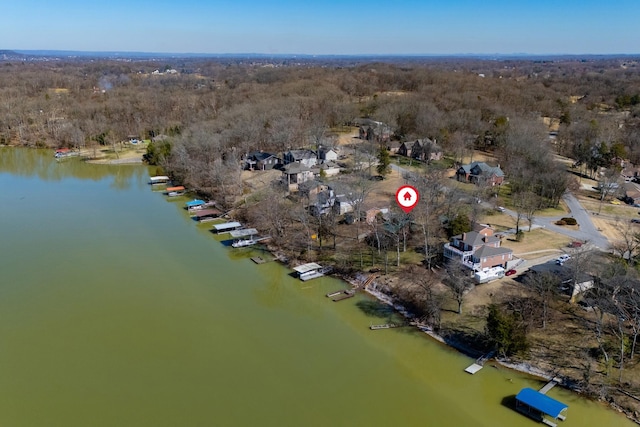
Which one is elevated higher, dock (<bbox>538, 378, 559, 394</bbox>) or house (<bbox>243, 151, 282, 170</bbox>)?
house (<bbox>243, 151, 282, 170</bbox>)

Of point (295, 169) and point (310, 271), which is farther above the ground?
point (295, 169)

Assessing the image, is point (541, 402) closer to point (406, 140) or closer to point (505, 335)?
point (505, 335)

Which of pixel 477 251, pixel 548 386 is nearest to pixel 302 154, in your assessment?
pixel 477 251

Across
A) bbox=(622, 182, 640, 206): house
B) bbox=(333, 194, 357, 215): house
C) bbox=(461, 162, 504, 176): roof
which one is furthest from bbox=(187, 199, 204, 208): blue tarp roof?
bbox=(622, 182, 640, 206): house

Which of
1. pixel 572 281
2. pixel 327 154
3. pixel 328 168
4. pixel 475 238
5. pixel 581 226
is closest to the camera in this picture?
pixel 572 281

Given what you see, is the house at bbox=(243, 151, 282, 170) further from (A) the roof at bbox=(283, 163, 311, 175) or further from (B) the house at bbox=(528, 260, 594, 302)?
(B) the house at bbox=(528, 260, 594, 302)

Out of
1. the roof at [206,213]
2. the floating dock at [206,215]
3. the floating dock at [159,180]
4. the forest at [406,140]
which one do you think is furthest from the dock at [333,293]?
the floating dock at [159,180]

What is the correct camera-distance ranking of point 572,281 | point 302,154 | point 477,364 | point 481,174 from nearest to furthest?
1. point 477,364
2. point 572,281
3. point 481,174
4. point 302,154
